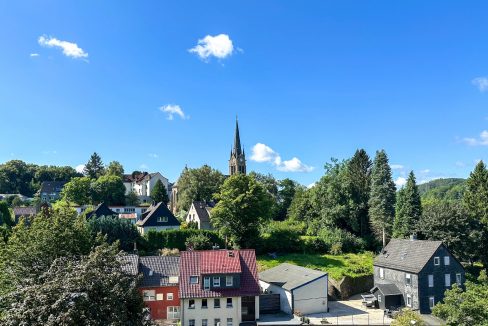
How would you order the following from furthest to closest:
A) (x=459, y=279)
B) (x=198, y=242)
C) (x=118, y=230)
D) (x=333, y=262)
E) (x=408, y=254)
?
(x=333, y=262)
(x=198, y=242)
(x=118, y=230)
(x=408, y=254)
(x=459, y=279)

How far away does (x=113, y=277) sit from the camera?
20094 millimetres

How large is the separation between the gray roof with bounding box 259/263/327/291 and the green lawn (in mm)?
4496

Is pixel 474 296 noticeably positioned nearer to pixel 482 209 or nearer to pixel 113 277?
pixel 113 277

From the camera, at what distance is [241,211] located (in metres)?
50.7

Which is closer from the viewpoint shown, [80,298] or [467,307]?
[80,298]

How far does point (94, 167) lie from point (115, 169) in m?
11.7

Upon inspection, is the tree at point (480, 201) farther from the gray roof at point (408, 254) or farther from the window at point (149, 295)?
the window at point (149, 295)

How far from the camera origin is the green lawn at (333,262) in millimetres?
47062

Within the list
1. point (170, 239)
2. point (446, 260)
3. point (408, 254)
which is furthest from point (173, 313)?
point (446, 260)

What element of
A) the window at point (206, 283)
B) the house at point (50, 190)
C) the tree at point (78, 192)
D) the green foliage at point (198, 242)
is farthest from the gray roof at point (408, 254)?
the house at point (50, 190)

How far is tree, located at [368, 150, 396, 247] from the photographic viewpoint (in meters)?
57.5

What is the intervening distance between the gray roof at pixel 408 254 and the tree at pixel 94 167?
94.9 meters

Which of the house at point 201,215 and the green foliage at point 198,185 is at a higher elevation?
the green foliage at point 198,185

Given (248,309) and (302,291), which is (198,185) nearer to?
(302,291)
